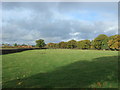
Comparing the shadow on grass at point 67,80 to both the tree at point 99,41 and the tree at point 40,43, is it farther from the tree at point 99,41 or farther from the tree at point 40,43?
the tree at point 40,43

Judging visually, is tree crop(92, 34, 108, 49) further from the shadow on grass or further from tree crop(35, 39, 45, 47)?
the shadow on grass

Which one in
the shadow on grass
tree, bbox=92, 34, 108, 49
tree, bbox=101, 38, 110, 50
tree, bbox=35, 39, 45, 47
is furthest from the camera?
tree, bbox=35, 39, 45, 47

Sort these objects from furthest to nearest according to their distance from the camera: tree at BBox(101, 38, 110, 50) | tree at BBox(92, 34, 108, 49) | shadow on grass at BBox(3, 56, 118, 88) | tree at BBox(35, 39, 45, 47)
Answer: tree at BBox(35, 39, 45, 47), tree at BBox(92, 34, 108, 49), tree at BBox(101, 38, 110, 50), shadow on grass at BBox(3, 56, 118, 88)

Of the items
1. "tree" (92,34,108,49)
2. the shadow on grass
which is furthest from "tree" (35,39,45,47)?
the shadow on grass

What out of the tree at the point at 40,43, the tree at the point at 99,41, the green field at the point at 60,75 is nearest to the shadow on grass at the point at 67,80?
the green field at the point at 60,75

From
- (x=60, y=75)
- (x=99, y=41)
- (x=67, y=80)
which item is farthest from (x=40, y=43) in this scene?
(x=67, y=80)

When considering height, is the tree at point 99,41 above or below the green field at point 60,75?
above

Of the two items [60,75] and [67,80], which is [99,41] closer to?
[60,75]

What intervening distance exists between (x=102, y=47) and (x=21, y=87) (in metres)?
47.9

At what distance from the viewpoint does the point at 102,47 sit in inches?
1758

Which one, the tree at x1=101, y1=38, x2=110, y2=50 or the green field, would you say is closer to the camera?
the green field

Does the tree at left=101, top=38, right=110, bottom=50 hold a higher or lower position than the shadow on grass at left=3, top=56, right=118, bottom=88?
higher

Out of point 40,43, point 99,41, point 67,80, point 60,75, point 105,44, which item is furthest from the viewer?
→ point 40,43

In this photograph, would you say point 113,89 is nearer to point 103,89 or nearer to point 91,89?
point 103,89
